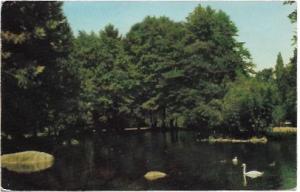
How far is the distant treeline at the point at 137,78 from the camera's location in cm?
3372

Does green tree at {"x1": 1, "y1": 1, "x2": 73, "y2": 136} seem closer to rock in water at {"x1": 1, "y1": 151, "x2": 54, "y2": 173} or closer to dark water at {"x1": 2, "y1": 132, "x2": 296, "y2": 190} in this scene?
rock in water at {"x1": 1, "y1": 151, "x2": 54, "y2": 173}

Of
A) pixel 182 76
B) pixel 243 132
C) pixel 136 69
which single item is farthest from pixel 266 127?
pixel 136 69

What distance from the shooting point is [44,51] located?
36.8 m

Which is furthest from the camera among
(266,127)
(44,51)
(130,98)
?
(130,98)

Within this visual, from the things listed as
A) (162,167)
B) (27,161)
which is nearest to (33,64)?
(27,161)

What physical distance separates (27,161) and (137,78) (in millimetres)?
23061

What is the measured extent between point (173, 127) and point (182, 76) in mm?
6210

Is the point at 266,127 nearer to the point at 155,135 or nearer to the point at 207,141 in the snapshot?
the point at 207,141

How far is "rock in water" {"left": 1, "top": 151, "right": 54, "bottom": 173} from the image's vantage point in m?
32.1

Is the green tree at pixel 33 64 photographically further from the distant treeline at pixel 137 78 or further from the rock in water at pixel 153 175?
the rock in water at pixel 153 175

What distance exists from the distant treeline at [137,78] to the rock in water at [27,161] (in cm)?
128

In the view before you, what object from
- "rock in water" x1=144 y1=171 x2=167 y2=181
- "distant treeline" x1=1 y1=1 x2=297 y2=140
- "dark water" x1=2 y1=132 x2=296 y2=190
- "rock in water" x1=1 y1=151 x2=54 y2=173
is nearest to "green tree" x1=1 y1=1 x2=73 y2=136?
"distant treeline" x1=1 y1=1 x2=297 y2=140

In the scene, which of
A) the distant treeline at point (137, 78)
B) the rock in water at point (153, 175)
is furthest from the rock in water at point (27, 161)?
the rock in water at point (153, 175)

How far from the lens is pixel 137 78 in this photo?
55.7 meters
